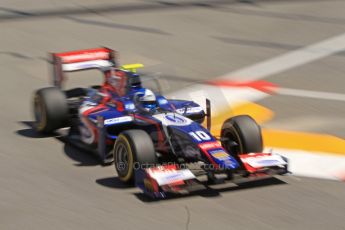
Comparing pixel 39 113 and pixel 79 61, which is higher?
pixel 79 61

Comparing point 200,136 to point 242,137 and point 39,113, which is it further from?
point 39,113

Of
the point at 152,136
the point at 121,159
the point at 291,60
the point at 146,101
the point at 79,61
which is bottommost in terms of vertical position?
the point at 121,159

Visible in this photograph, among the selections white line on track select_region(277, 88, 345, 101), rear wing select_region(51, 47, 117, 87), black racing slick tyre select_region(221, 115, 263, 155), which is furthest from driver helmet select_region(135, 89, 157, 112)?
white line on track select_region(277, 88, 345, 101)

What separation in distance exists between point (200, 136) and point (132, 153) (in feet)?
3.14

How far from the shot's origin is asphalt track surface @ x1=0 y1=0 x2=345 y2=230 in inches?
388

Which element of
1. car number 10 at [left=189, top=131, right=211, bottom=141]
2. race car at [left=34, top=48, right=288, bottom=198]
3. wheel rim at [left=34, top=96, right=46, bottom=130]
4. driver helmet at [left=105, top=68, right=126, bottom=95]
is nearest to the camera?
race car at [left=34, top=48, right=288, bottom=198]

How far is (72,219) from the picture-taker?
9.67 meters

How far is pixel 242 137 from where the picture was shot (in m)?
11.1

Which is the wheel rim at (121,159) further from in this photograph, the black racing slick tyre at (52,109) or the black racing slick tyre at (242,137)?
the black racing slick tyre at (52,109)

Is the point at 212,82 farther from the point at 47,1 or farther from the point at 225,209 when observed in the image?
the point at 47,1

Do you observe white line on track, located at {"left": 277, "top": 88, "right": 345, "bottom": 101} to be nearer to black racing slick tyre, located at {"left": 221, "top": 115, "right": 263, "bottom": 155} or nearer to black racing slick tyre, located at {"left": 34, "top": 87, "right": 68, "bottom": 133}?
black racing slick tyre, located at {"left": 221, "top": 115, "right": 263, "bottom": 155}

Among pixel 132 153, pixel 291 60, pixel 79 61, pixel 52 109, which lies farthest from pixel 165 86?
pixel 291 60

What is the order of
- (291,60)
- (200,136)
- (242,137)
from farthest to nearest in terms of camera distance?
(291,60) < (242,137) < (200,136)

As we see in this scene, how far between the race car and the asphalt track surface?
245 mm
